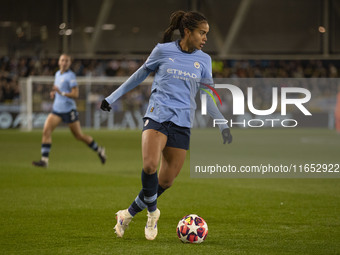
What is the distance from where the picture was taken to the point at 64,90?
14.2 meters

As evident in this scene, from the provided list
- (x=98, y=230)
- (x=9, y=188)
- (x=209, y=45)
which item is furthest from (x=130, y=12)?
(x=98, y=230)

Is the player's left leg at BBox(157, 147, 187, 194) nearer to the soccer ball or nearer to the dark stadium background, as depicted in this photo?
the soccer ball

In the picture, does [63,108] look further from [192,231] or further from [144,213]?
[192,231]

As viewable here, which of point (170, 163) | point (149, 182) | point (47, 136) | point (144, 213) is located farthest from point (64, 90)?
point (149, 182)

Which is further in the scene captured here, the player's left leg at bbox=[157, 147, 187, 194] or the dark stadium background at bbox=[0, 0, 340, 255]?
the dark stadium background at bbox=[0, 0, 340, 255]

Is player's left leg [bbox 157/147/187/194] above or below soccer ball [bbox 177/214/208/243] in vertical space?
above

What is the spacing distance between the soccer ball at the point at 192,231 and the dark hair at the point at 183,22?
1784 mm

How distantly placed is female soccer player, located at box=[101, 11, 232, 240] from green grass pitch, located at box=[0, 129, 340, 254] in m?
0.60

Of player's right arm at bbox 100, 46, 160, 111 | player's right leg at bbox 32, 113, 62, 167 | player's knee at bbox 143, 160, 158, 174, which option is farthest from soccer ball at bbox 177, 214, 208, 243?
player's right leg at bbox 32, 113, 62, 167

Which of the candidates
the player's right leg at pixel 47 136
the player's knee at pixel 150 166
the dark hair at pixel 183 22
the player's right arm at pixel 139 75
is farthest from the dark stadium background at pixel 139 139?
the dark hair at pixel 183 22

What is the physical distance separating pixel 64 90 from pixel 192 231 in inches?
321

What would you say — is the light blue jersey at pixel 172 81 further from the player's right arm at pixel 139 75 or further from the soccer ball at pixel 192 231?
the soccer ball at pixel 192 231

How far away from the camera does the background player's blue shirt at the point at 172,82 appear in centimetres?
656

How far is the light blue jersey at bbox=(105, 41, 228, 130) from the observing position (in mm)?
6566
